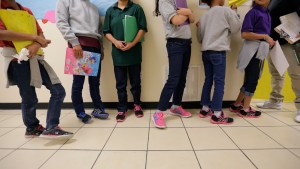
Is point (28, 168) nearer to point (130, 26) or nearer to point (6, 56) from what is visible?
point (6, 56)

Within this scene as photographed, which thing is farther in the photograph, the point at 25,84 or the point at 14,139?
the point at 14,139

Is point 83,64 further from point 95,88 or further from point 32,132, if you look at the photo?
point 32,132

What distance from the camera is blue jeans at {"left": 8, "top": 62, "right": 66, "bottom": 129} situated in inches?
57.8

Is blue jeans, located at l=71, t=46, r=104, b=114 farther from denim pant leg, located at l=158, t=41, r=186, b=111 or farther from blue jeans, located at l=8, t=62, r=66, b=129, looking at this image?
denim pant leg, located at l=158, t=41, r=186, b=111

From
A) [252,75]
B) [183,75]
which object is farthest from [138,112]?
[252,75]

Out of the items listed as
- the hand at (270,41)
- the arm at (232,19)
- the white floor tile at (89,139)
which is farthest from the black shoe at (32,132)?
the hand at (270,41)

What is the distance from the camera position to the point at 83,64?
1855mm

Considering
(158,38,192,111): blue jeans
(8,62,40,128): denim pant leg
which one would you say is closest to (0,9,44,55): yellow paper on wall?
(8,62,40,128): denim pant leg

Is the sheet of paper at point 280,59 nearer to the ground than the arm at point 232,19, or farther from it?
nearer to the ground

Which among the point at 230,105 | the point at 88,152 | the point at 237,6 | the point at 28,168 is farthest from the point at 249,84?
the point at 28,168

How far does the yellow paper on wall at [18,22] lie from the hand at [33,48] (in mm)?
27

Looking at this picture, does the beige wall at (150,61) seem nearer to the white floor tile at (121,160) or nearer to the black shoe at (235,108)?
the black shoe at (235,108)

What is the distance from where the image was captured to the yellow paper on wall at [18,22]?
1332mm

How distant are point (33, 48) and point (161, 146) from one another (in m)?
1.29
